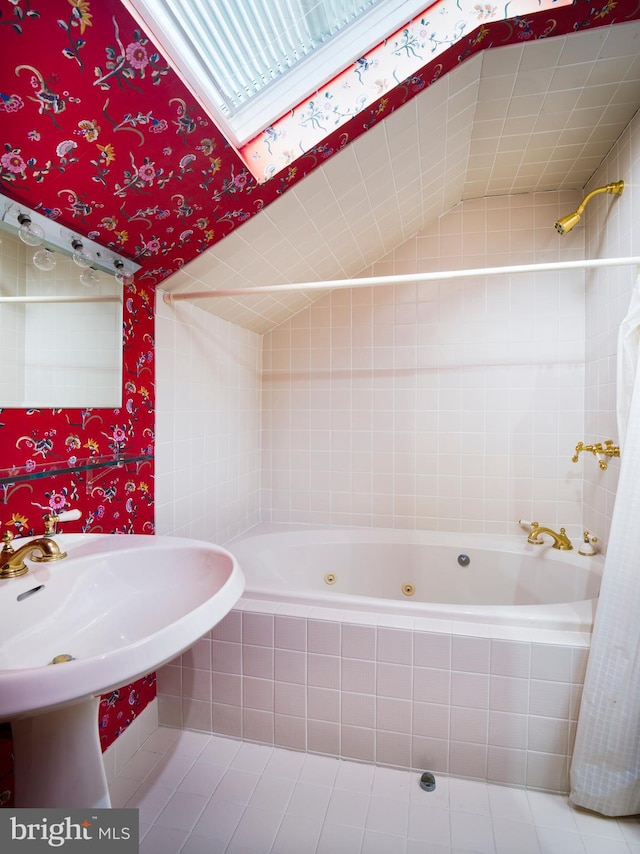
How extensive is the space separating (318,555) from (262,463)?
2.21 ft

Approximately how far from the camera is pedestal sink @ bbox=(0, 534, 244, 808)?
60cm

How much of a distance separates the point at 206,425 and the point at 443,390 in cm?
129

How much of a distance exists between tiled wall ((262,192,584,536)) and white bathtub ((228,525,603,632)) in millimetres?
188

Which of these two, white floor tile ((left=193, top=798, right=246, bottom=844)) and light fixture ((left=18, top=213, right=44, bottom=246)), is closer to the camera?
light fixture ((left=18, top=213, right=44, bottom=246))

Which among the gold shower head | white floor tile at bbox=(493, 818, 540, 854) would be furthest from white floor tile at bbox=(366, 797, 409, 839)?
the gold shower head

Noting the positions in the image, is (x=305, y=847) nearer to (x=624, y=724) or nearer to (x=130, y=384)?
(x=624, y=724)

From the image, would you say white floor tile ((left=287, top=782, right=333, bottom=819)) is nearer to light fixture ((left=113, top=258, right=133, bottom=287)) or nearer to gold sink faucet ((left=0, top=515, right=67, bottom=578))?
gold sink faucet ((left=0, top=515, right=67, bottom=578))

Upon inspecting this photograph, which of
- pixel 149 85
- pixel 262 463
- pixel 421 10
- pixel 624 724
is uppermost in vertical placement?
pixel 421 10

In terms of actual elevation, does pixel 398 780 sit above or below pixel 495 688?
below

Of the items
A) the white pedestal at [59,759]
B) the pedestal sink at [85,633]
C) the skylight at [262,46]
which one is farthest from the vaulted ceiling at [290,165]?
the white pedestal at [59,759]

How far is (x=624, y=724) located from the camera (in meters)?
1.20

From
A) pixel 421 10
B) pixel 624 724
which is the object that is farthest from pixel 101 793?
pixel 421 10

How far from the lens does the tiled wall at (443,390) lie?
2.26m

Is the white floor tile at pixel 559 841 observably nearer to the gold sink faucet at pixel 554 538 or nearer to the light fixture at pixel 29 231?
the gold sink faucet at pixel 554 538
